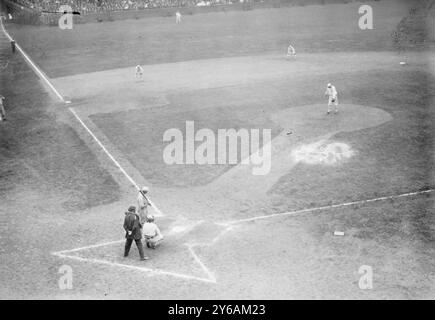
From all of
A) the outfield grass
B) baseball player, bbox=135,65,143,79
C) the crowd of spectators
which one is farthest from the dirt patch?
the crowd of spectators

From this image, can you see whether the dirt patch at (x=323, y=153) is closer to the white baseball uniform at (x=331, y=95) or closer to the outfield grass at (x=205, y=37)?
the white baseball uniform at (x=331, y=95)

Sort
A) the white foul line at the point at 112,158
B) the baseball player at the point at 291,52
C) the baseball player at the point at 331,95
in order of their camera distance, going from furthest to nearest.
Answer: the baseball player at the point at 291,52 → the baseball player at the point at 331,95 → the white foul line at the point at 112,158

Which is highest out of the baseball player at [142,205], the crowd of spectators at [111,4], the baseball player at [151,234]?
the crowd of spectators at [111,4]

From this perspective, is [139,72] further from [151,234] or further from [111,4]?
[111,4]

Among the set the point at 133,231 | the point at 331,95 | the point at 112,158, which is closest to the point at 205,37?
the point at 331,95

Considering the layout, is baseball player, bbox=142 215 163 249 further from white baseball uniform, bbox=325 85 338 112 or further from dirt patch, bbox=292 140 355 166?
white baseball uniform, bbox=325 85 338 112

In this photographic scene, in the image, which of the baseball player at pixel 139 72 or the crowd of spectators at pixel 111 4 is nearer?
the baseball player at pixel 139 72

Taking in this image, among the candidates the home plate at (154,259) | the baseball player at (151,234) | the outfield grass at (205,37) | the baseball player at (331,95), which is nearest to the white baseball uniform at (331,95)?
the baseball player at (331,95)
